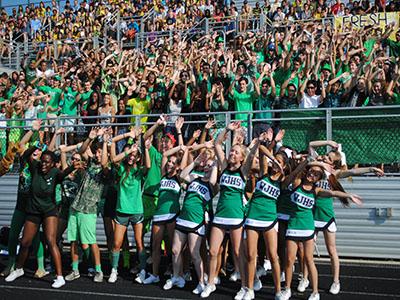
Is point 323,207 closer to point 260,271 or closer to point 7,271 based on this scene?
point 260,271

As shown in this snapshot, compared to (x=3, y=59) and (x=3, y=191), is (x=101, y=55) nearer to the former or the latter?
(x=3, y=191)

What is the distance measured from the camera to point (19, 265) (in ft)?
32.6

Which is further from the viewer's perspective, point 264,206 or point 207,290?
point 207,290

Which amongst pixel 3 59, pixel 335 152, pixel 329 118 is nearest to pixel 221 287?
pixel 335 152

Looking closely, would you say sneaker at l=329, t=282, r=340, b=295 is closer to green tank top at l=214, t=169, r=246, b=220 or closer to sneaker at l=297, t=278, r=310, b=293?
sneaker at l=297, t=278, r=310, b=293

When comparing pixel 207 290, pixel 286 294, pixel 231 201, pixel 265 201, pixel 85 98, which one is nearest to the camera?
pixel 286 294

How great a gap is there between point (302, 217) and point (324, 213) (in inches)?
24.5

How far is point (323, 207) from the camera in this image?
29.0ft

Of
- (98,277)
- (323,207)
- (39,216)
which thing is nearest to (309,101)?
(323,207)

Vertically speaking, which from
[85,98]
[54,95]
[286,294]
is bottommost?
[286,294]

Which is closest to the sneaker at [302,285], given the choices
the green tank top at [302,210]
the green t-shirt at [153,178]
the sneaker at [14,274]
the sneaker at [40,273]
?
the green tank top at [302,210]

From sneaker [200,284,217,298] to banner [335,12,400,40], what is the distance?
9.58 meters

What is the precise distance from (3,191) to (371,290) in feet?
26.3

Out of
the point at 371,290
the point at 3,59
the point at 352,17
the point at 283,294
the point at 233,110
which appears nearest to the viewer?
the point at 283,294
